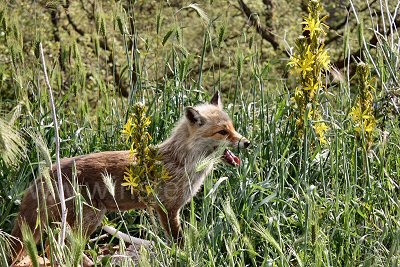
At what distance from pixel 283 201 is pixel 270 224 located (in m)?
0.29

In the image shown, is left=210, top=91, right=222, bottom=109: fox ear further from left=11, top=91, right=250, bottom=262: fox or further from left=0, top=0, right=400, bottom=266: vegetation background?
left=0, top=0, right=400, bottom=266: vegetation background

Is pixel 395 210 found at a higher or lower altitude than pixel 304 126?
lower

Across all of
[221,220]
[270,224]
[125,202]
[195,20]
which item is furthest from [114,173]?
[195,20]

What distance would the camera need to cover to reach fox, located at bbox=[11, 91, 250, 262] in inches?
206

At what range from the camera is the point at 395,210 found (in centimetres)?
481

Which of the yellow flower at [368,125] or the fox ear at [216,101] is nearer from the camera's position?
the yellow flower at [368,125]

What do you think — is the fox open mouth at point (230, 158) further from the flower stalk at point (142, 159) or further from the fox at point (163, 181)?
the flower stalk at point (142, 159)

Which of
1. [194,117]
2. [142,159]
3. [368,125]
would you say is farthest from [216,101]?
[142,159]

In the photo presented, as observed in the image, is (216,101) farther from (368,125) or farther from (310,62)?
(310,62)

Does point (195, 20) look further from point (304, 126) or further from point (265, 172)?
point (304, 126)

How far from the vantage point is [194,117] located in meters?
5.84

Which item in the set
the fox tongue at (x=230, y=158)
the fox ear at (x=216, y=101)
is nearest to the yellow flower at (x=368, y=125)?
the fox tongue at (x=230, y=158)

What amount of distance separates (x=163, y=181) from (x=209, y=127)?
0.77 m

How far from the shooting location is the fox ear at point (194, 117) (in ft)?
18.9
